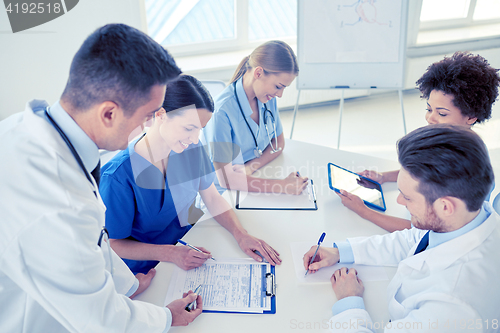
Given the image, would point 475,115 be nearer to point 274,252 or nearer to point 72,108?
point 274,252

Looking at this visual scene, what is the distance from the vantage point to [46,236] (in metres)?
0.64

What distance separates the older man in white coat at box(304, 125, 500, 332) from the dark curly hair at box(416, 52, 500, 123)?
611 millimetres

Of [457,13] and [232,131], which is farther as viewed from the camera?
[457,13]

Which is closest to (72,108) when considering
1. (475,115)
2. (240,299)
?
(240,299)

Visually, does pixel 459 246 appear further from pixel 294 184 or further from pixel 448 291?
pixel 294 184

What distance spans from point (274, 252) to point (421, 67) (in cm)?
373

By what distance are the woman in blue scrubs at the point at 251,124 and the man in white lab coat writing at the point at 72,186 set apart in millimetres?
808

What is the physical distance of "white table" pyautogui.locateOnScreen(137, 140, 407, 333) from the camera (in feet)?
3.07

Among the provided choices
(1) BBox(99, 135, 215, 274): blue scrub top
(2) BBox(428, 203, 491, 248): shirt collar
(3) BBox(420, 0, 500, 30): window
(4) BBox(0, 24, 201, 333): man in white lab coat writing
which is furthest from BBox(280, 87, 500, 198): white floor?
(4) BBox(0, 24, 201, 333): man in white lab coat writing

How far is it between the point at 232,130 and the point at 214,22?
7.43 ft

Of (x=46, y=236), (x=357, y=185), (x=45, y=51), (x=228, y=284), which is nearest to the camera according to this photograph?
(x=46, y=236)

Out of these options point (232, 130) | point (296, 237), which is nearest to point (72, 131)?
point (296, 237)

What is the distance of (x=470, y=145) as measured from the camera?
2.68 feet

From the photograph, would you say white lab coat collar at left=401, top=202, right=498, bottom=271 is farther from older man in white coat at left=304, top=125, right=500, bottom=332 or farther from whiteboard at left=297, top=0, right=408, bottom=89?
whiteboard at left=297, top=0, right=408, bottom=89
